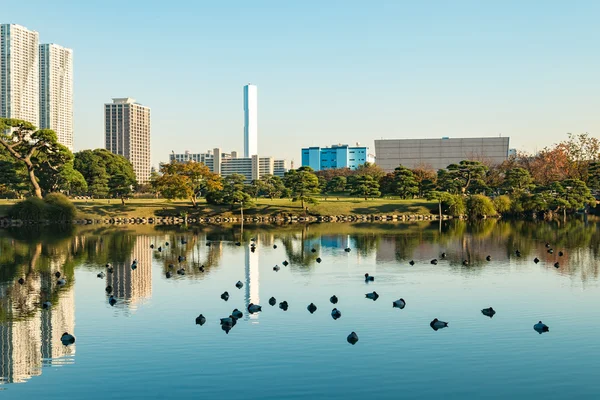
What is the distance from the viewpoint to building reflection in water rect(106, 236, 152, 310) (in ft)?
99.6

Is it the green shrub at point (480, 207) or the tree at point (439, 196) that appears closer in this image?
the tree at point (439, 196)

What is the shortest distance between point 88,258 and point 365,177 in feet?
204

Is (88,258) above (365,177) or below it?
below

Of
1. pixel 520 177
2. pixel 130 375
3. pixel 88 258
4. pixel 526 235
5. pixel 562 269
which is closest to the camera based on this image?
pixel 130 375

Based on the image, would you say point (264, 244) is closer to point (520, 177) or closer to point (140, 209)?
point (140, 209)

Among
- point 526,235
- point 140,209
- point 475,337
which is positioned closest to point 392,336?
Result: point 475,337

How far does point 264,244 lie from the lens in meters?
56.1

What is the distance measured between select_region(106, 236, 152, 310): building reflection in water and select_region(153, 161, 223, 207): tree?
39658mm

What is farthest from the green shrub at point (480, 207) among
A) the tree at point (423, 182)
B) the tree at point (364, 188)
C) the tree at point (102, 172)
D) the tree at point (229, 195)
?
the tree at point (102, 172)

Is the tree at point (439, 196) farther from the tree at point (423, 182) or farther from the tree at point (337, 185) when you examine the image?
the tree at point (337, 185)

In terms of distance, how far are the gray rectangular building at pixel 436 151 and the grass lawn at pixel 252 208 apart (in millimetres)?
60581

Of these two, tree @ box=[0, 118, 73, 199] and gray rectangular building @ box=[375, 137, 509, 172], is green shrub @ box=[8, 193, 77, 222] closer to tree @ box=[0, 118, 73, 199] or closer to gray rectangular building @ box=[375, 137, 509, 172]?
tree @ box=[0, 118, 73, 199]

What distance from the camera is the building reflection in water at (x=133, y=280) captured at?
30370 millimetres

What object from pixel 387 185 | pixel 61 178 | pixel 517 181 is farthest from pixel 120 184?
pixel 517 181
